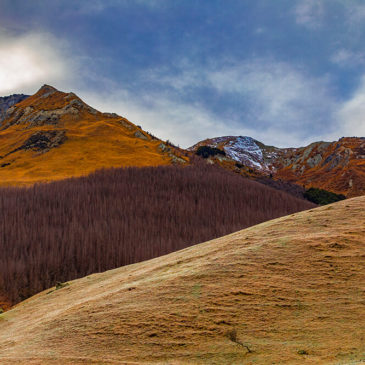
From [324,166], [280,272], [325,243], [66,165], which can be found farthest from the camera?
[324,166]

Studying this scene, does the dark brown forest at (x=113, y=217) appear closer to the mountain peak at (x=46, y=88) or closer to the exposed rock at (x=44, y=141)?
the exposed rock at (x=44, y=141)

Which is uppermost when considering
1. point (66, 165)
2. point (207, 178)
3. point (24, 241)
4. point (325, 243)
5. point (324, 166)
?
point (324, 166)

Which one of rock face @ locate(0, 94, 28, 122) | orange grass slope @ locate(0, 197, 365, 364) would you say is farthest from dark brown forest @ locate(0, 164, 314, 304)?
rock face @ locate(0, 94, 28, 122)

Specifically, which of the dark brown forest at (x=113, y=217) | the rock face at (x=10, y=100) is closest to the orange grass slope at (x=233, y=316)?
the dark brown forest at (x=113, y=217)

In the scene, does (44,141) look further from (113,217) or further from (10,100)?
(10,100)

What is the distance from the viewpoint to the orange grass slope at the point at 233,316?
156cm

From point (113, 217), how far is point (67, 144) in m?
14.7

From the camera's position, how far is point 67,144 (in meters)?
23.8

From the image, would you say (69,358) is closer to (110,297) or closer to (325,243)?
(110,297)

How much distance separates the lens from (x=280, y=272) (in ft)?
7.41

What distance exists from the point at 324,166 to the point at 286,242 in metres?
62.3

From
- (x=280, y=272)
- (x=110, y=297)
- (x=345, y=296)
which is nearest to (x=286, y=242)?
(x=280, y=272)

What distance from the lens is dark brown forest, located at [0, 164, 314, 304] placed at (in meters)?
7.94

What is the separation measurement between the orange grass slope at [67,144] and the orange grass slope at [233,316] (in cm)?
1719
